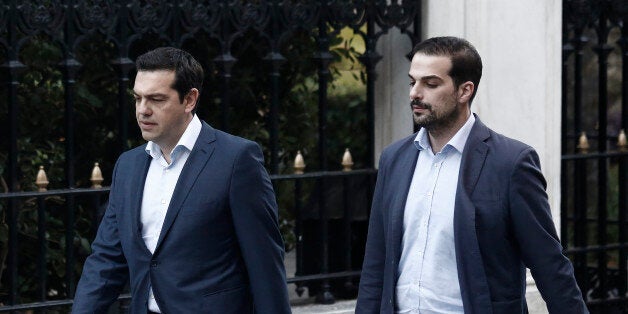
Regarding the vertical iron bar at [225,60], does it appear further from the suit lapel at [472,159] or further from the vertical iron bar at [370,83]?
the suit lapel at [472,159]

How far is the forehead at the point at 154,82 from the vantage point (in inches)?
193

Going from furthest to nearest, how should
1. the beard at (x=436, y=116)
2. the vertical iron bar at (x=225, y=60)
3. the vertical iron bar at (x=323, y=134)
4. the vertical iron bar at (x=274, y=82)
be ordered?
the vertical iron bar at (x=323, y=134) < the vertical iron bar at (x=274, y=82) < the vertical iron bar at (x=225, y=60) < the beard at (x=436, y=116)

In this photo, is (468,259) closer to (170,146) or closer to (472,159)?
(472,159)

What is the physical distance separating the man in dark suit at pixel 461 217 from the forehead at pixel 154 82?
0.86 meters

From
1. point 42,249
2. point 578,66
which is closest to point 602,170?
point 578,66

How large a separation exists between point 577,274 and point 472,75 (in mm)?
4312

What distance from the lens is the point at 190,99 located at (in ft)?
16.5

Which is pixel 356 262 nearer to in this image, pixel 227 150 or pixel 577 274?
pixel 577 274

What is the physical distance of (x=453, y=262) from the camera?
4781 mm

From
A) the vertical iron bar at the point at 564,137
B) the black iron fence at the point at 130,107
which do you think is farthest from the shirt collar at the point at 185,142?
the vertical iron bar at the point at 564,137

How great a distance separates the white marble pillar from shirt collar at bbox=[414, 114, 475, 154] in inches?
121

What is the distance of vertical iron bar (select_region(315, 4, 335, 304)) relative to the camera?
774cm

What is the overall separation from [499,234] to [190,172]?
1.10 metres

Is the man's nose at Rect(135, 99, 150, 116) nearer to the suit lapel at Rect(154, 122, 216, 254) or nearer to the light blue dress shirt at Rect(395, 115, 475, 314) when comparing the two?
the suit lapel at Rect(154, 122, 216, 254)
